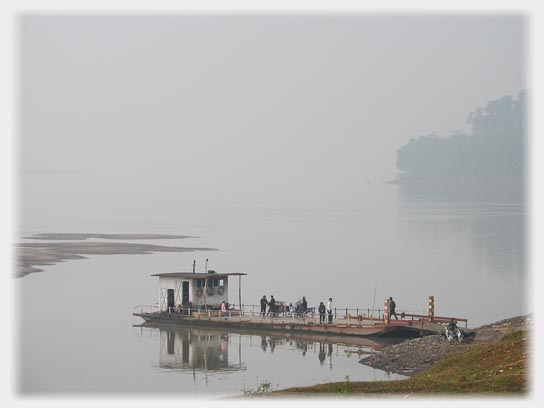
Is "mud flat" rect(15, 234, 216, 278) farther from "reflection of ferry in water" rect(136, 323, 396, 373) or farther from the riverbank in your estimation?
the riverbank

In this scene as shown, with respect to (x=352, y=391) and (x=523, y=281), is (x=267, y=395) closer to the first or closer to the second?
(x=352, y=391)

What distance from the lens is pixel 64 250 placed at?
106 metres

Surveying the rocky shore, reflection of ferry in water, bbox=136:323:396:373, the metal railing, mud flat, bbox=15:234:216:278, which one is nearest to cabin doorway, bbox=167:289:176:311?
the metal railing

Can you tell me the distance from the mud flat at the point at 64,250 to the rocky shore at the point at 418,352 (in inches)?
1904

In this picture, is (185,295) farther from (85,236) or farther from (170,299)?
(85,236)

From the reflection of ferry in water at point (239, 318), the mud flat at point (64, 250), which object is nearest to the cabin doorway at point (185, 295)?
the reflection of ferry in water at point (239, 318)

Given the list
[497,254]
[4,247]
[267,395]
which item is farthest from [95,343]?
[497,254]

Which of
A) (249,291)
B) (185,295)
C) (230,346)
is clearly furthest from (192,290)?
(249,291)

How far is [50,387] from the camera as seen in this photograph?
3909cm

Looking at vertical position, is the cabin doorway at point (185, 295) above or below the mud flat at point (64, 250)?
below

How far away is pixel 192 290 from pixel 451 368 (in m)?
23.3

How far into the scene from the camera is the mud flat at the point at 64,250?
92.3 m

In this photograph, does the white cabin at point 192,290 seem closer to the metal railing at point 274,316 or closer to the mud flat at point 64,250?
the metal railing at point 274,316

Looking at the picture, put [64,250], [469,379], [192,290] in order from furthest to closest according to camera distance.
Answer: [64,250] < [192,290] < [469,379]
